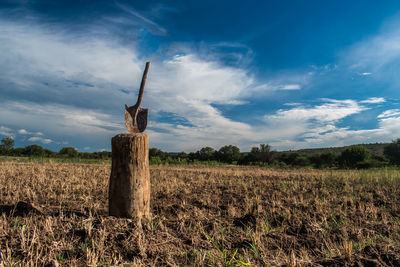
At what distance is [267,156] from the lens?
37.0m

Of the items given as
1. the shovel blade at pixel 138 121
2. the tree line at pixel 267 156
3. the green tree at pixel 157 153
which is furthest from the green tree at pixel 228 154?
the shovel blade at pixel 138 121

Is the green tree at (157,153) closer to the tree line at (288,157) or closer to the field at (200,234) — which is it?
the tree line at (288,157)

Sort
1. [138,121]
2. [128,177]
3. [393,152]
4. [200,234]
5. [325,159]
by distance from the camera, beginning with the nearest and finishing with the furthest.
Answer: [200,234], [128,177], [138,121], [325,159], [393,152]

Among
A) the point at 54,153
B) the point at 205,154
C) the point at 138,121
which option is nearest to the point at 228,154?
the point at 205,154

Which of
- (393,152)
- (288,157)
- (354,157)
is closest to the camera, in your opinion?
(354,157)

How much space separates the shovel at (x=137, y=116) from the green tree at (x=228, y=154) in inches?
1319

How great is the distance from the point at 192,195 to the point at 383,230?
4.10 metres

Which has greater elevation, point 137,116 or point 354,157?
point 137,116

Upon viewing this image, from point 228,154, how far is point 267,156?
20.3ft

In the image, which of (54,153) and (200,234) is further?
(54,153)

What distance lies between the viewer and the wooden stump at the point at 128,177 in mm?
3865

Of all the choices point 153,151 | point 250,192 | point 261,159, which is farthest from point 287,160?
point 250,192

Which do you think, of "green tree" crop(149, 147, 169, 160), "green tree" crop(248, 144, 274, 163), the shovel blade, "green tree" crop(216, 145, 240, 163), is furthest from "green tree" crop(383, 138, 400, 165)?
the shovel blade

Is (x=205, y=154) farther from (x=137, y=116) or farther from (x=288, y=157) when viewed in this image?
(x=137, y=116)
